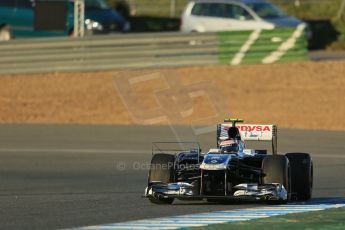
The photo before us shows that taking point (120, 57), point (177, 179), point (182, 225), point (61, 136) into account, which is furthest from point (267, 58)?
point (182, 225)

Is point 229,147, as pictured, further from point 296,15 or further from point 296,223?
point 296,15

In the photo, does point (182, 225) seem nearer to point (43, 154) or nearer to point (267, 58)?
point (43, 154)

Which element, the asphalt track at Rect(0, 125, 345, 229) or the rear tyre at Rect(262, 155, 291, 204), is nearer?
the asphalt track at Rect(0, 125, 345, 229)

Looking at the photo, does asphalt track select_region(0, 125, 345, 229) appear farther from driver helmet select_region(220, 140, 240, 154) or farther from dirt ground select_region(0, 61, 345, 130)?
dirt ground select_region(0, 61, 345, 130)

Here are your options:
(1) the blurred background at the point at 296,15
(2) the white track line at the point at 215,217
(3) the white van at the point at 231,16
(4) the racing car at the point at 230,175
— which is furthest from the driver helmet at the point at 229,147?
(1) the blurred background at the point at 296,15

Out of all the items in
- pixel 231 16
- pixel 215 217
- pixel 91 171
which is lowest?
pixel 91 171

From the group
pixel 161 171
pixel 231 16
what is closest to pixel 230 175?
pixel 161 171

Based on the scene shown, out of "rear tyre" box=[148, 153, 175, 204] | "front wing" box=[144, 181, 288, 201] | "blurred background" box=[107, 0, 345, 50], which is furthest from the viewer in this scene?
"blurred background" box=[107, 0, 345, 50]

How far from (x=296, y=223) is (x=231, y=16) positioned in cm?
2621

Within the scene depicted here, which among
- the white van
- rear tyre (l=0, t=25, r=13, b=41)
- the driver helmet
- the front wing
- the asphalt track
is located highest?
the white van

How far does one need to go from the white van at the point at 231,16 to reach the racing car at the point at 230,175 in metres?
23.0

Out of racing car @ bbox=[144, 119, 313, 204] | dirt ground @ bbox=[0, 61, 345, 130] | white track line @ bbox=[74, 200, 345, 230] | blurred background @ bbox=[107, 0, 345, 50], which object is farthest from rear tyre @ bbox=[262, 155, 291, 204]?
blurred background @ bbox=[107, 0, 345, 50]

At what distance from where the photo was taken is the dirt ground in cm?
2478

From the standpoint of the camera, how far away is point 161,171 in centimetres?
1240
